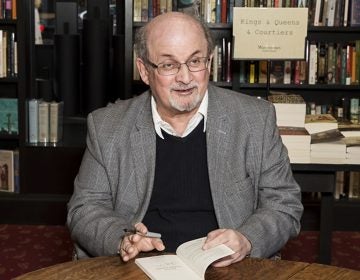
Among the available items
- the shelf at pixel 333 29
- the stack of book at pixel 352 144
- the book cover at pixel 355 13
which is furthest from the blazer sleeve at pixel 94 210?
the book cover at pixel 355 13

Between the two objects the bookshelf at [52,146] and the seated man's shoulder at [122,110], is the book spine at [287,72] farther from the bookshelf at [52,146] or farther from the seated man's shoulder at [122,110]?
the seated man's shoulder at [122,110]

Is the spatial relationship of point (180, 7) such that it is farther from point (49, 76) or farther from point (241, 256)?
point (241, 256)

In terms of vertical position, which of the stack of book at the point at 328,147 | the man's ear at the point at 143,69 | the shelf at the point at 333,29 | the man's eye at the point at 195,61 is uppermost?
the shelf at the point at 333,29

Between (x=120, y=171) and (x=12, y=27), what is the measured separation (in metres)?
2.55

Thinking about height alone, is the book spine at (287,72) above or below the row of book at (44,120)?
above

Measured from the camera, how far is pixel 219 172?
6.70 feet

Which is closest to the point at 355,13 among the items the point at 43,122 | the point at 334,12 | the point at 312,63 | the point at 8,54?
the point at 334,12

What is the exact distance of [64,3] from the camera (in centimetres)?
441

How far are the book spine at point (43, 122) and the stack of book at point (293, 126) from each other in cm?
185

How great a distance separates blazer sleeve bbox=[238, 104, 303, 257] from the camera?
6.32 feet

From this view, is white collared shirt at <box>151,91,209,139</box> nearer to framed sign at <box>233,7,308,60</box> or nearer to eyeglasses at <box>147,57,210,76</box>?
eyeglasses at <box>147,57,210,76</box>

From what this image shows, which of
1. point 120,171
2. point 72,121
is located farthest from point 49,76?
point 120,171

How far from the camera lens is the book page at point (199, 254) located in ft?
5.00

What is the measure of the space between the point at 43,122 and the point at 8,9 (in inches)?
30.3
